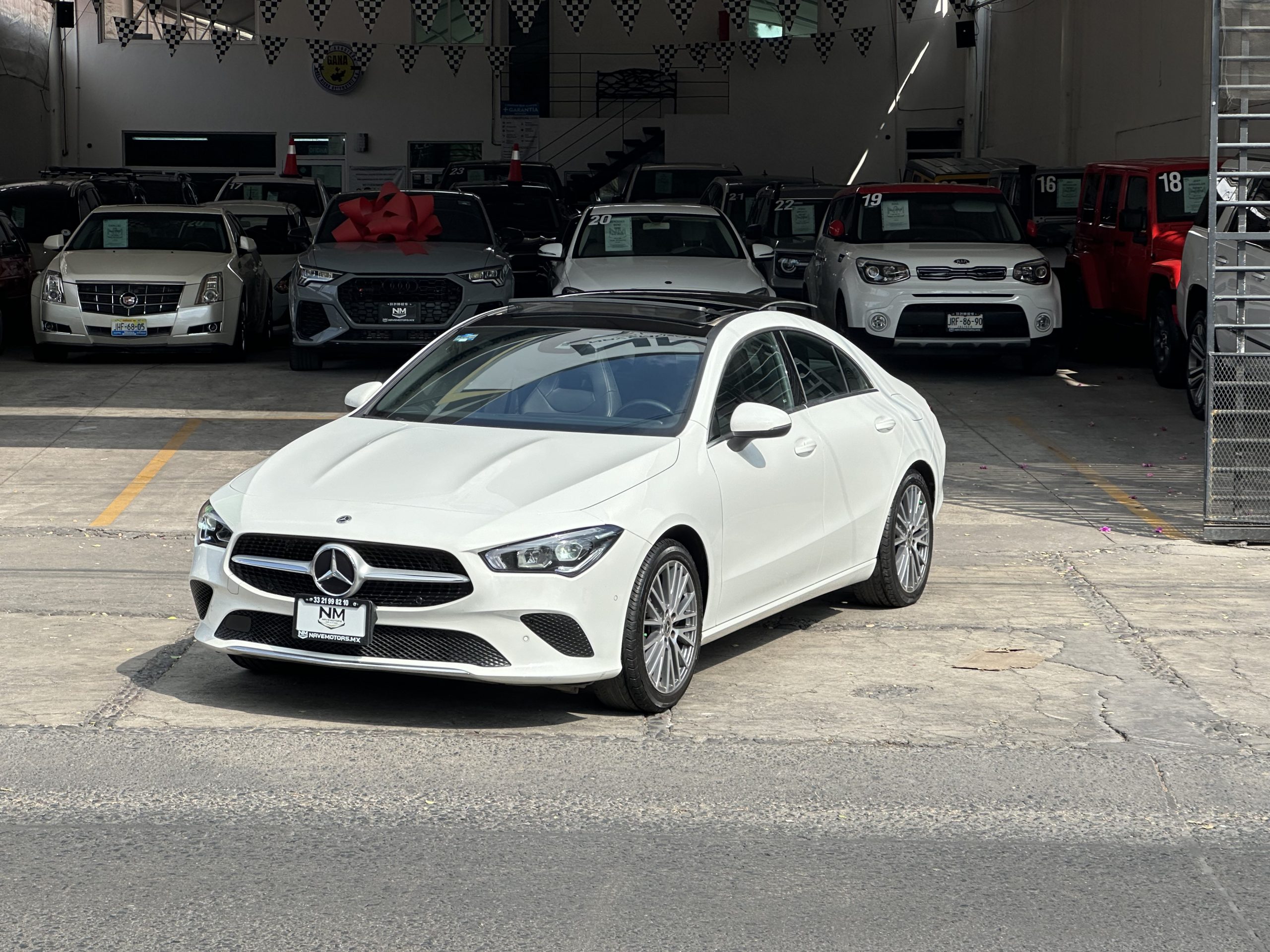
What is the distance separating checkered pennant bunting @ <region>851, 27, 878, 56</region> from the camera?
3394 cm

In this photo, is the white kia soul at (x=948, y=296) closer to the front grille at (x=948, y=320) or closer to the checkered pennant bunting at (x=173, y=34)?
the front grille at (x=948, y=320)

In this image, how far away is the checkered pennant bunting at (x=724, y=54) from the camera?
116 ft

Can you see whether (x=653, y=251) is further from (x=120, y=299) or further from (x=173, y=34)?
(x=173, y=34)

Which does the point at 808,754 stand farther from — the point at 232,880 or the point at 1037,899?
the point at 232,880

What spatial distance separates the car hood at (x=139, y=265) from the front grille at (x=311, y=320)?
1.34 metres

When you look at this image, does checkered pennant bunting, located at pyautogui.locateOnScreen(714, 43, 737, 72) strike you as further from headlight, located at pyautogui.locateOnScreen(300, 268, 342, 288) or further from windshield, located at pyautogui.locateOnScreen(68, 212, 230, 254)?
headlight, located at pyautogui.locateOnScreen(300, 268, 342, 288)

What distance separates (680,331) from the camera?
7203 millimetres

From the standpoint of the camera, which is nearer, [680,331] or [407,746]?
[407,746]

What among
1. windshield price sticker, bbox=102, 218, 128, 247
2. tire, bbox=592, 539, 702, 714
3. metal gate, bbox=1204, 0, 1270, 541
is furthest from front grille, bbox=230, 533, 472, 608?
windshield price sticker, bbox=102, 218, 128, 247

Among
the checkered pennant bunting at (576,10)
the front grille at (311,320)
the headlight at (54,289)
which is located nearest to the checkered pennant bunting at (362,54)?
the checkered pennant bunting at (576,10)

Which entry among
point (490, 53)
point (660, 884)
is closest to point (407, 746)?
point (660, 884)

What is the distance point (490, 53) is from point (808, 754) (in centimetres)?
3112

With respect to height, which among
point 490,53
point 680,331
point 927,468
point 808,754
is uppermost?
point 490,53

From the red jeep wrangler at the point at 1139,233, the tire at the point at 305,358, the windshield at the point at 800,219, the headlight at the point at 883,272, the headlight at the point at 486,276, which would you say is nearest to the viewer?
the red jeep wrangler at the point at 1139,233
